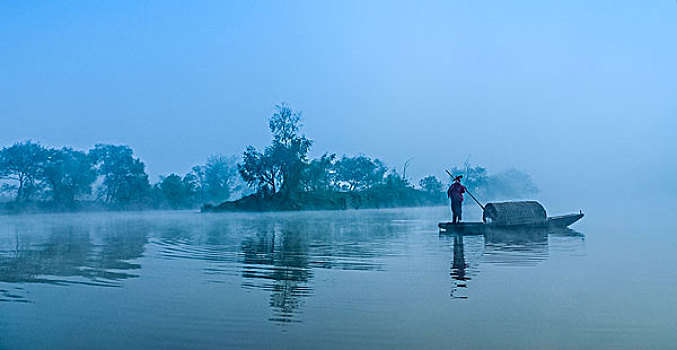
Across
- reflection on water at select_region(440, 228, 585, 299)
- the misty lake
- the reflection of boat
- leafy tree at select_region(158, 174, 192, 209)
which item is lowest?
the misty lake

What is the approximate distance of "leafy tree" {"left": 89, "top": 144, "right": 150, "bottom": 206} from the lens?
73.1 meters

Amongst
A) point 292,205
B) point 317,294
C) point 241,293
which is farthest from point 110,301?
point 292,205

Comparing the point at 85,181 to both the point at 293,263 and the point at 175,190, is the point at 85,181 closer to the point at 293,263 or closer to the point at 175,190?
the point at 175,190

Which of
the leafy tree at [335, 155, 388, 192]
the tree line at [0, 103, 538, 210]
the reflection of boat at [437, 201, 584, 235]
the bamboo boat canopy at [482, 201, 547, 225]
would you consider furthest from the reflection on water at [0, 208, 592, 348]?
the leafy tree at [335, 155, 388, 192]

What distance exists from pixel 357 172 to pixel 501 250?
84031 millimetres

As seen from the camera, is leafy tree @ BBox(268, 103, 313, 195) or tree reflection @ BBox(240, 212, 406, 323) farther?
leafy tree @ BBox(268, 103, 313, 195)

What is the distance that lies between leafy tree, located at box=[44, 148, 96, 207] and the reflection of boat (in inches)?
2349

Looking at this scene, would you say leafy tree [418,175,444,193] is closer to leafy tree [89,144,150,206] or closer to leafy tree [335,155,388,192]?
leafy tree [335,155,388,192]

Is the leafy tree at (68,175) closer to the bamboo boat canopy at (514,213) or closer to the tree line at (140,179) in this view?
the tree line at (140,179)

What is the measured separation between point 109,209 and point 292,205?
84.5 feet

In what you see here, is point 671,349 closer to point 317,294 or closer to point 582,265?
point 317,294

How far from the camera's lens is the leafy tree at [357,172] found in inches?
3856

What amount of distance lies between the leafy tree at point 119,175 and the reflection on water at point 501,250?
2445 inches

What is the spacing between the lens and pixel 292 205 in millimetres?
68500
